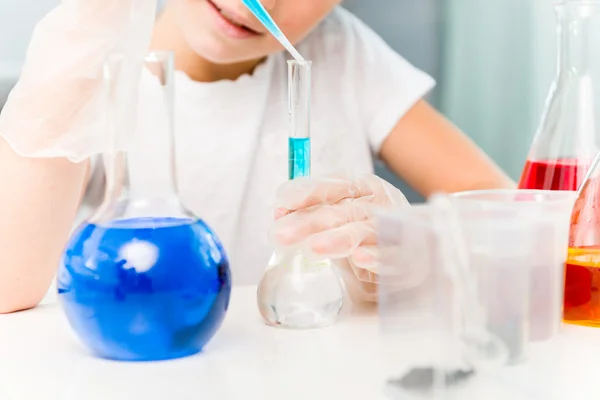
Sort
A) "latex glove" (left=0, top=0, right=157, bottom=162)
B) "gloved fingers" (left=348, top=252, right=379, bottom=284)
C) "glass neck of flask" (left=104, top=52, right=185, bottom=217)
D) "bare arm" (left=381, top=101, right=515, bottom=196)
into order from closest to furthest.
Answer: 1. "glass neck of flask" (left=104, top=52, right=185, bottom=217)
2. "gloved fingers" (left=348, top=252, right=379, bottom=284)
3. "latex glove" (left=0, top=0, right=157, bottom=162)
4. "bare arm" (left=381, top=101, right=515, bottom=196)

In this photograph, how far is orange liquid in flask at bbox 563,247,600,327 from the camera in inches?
22.5

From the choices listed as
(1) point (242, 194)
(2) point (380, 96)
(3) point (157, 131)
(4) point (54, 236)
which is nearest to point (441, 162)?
(2) point (380, 96)

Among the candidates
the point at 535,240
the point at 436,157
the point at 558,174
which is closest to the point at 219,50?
the point at 436,157

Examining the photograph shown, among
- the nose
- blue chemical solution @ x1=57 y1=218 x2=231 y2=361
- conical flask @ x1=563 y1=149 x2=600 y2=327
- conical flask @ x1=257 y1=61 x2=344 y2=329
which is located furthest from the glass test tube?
the nose

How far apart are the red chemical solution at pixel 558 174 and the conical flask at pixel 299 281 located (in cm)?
21

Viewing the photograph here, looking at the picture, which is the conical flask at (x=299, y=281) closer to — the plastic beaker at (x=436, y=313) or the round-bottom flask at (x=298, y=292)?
the round-bottom flask at (x=298, y=292)

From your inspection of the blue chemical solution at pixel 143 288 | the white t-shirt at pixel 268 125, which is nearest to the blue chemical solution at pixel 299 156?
the blue chemical solution at pixel 143 288

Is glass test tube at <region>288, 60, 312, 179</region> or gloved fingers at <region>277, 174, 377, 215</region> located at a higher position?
glass test tube at <region>288, 60, 312, 179</region>

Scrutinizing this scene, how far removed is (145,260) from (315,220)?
15 centimetres

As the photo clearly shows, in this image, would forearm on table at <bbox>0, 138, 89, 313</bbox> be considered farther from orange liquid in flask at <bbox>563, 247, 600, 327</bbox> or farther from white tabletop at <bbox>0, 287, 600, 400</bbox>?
orange liquid in flask at <bbox>563, 247, 600, 327</bbox>

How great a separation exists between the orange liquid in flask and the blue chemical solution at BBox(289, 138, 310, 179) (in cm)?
21

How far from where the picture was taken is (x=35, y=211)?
0.78m

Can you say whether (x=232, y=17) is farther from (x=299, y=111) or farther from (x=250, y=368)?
(x=250, y=368)

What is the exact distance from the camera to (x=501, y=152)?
1.32 metres
